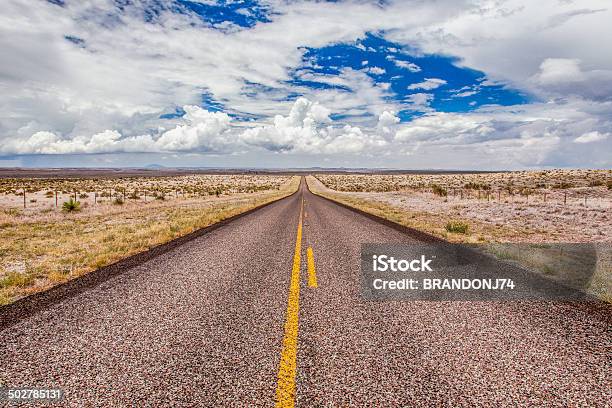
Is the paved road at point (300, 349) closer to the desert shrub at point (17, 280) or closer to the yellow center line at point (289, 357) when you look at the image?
the yellow center line at point (289, 357)

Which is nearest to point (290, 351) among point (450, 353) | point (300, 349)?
point (300, 349)

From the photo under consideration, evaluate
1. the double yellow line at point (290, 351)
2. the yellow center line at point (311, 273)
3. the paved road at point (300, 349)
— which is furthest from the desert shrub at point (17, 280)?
the yellow center line at point (311, 273)

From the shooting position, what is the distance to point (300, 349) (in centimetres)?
381

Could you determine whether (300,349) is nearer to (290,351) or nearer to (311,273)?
(290,351)

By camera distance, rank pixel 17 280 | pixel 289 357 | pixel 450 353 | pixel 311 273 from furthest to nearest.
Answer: pixel 311 273
pixel 17 280
pixel 450 353
pixel 289 357

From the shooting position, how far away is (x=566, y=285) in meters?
6.23

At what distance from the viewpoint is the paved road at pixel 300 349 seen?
3.06 metres

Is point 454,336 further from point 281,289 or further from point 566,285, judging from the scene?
point 566,285

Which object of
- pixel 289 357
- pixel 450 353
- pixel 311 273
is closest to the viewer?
pixel 289 357

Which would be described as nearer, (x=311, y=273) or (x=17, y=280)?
(x=17, y=280)

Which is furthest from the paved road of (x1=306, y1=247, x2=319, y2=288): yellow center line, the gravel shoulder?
(x1=306, y1=247, x2=319, y2=288): yellow center line

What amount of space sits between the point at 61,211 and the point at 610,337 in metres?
29.0

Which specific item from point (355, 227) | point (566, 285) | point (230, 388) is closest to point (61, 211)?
point (355, 227)

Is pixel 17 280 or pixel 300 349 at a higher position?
pixel 300 349
